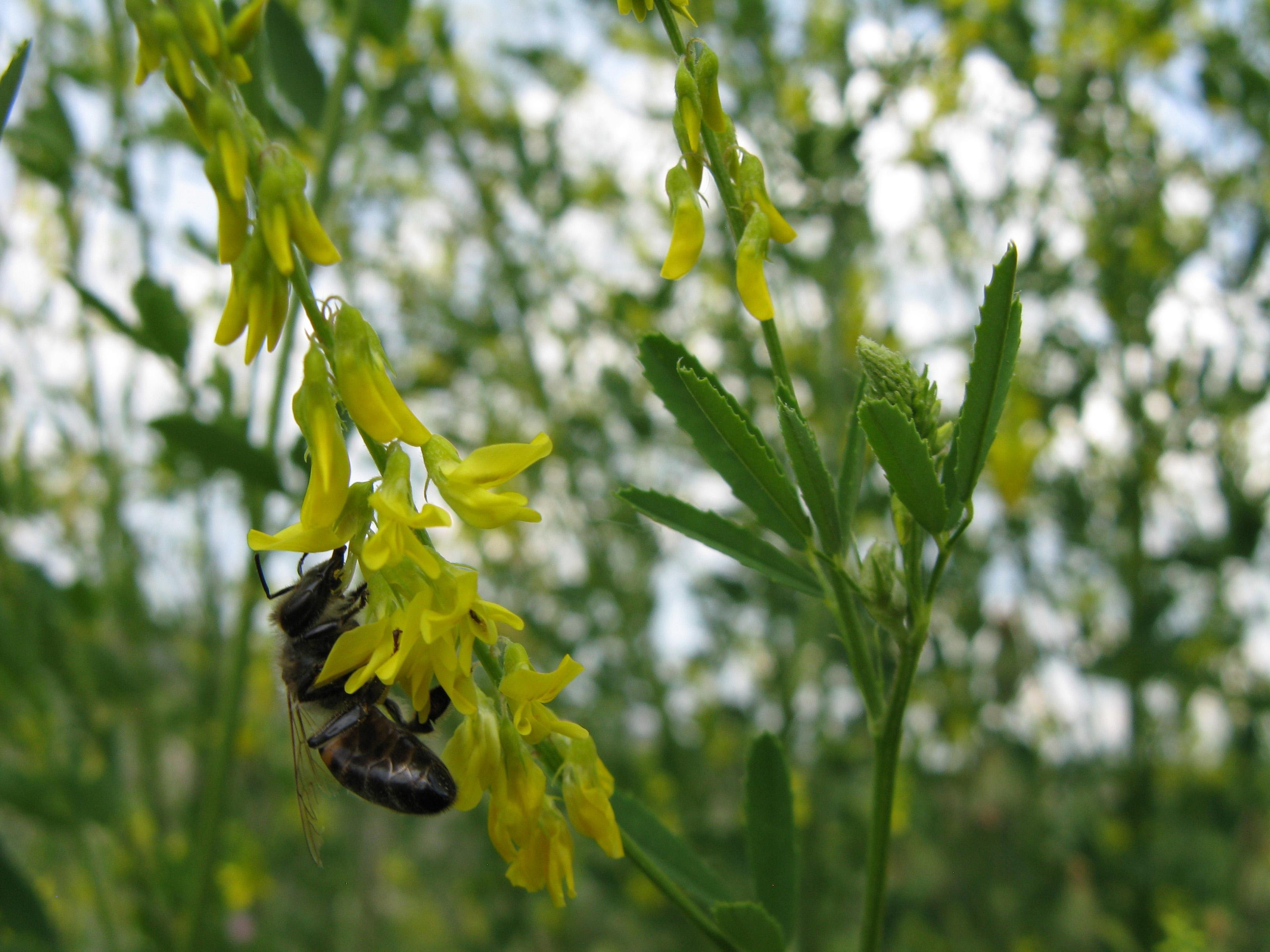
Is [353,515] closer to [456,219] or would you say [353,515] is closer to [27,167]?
[27,167]

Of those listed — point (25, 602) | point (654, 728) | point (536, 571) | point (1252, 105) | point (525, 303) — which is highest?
point (1252, 105)

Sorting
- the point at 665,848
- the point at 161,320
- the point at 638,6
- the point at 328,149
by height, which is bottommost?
the point at 665,848

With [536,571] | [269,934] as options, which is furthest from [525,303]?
[269,934]

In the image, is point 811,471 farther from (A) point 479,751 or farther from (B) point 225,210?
(B) point 225,210

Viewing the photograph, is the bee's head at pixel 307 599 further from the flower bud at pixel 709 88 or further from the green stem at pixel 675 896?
the flower bud at pixel 709 88

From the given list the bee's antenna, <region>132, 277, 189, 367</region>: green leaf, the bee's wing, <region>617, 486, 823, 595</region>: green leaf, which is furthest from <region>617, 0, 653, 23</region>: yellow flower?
<region>132, 277, 189, 367</region>: green leaf

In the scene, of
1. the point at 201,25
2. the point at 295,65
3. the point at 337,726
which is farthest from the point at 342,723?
the point at 295,65

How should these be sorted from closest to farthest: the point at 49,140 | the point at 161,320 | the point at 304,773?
1. the point at 304,773
2. the point at 161,320
3. the point at 49,140

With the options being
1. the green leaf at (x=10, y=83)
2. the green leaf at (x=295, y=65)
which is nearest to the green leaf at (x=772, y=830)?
the green leaf at (x=10, y=83)
